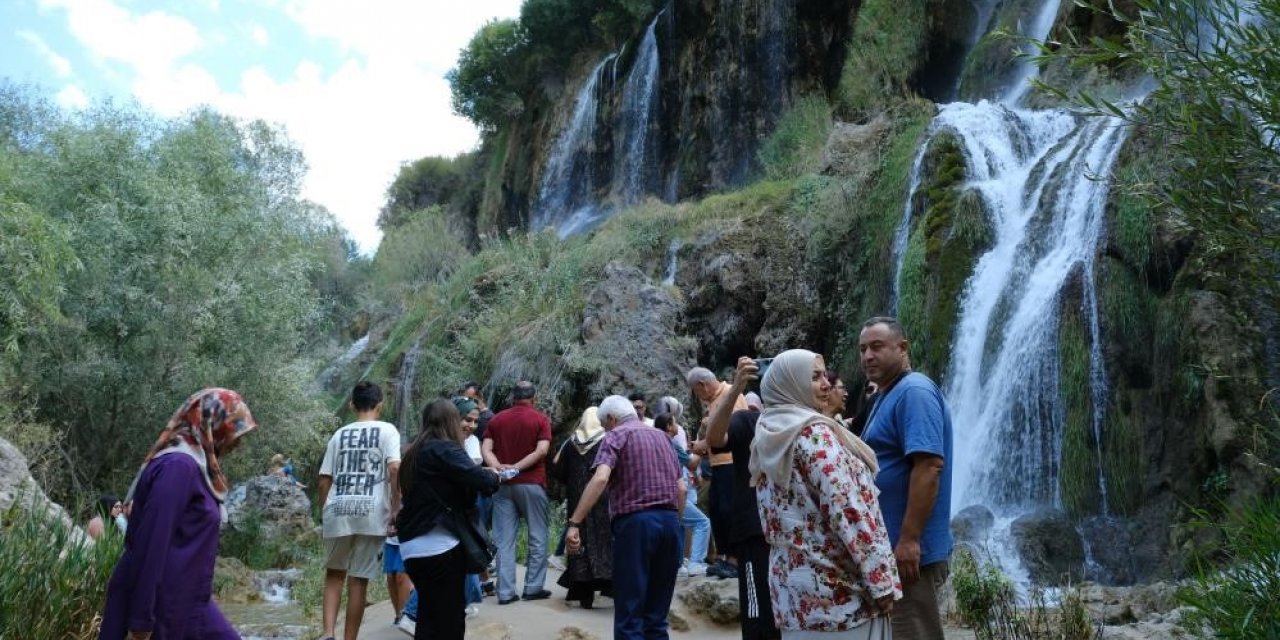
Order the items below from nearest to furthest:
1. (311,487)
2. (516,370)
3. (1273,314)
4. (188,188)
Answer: (1273,314), (516,370), (188,188), (311,487)

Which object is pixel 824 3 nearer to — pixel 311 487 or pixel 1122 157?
pixel 1122 157

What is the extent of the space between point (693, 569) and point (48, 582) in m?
5.61

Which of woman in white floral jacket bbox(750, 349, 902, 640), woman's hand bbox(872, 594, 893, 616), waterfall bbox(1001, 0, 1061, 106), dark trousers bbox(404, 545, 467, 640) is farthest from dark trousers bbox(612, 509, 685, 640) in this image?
waterfall bbox(1001, 0, 1061, 106)

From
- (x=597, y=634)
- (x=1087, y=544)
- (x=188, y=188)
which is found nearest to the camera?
(x=597, y=634)

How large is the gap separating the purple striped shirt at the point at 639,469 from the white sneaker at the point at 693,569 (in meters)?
3.65

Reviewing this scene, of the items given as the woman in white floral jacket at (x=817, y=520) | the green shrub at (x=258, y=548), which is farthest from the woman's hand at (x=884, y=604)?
the green shrub at (x=258, y=548)

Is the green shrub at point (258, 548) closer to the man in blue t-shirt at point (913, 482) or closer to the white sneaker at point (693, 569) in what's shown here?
the white sneaker at point (693, 569)

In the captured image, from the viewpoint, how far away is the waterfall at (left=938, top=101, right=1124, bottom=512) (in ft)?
38.6

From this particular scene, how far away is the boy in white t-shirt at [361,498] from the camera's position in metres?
6.94

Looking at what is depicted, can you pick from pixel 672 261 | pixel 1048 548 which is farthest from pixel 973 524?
pixel 672 261

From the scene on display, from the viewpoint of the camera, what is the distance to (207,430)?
171 inches

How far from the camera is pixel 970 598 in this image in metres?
6.61

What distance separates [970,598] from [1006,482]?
5.42 metres

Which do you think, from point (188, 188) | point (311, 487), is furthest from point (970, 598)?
point (311, 487)
